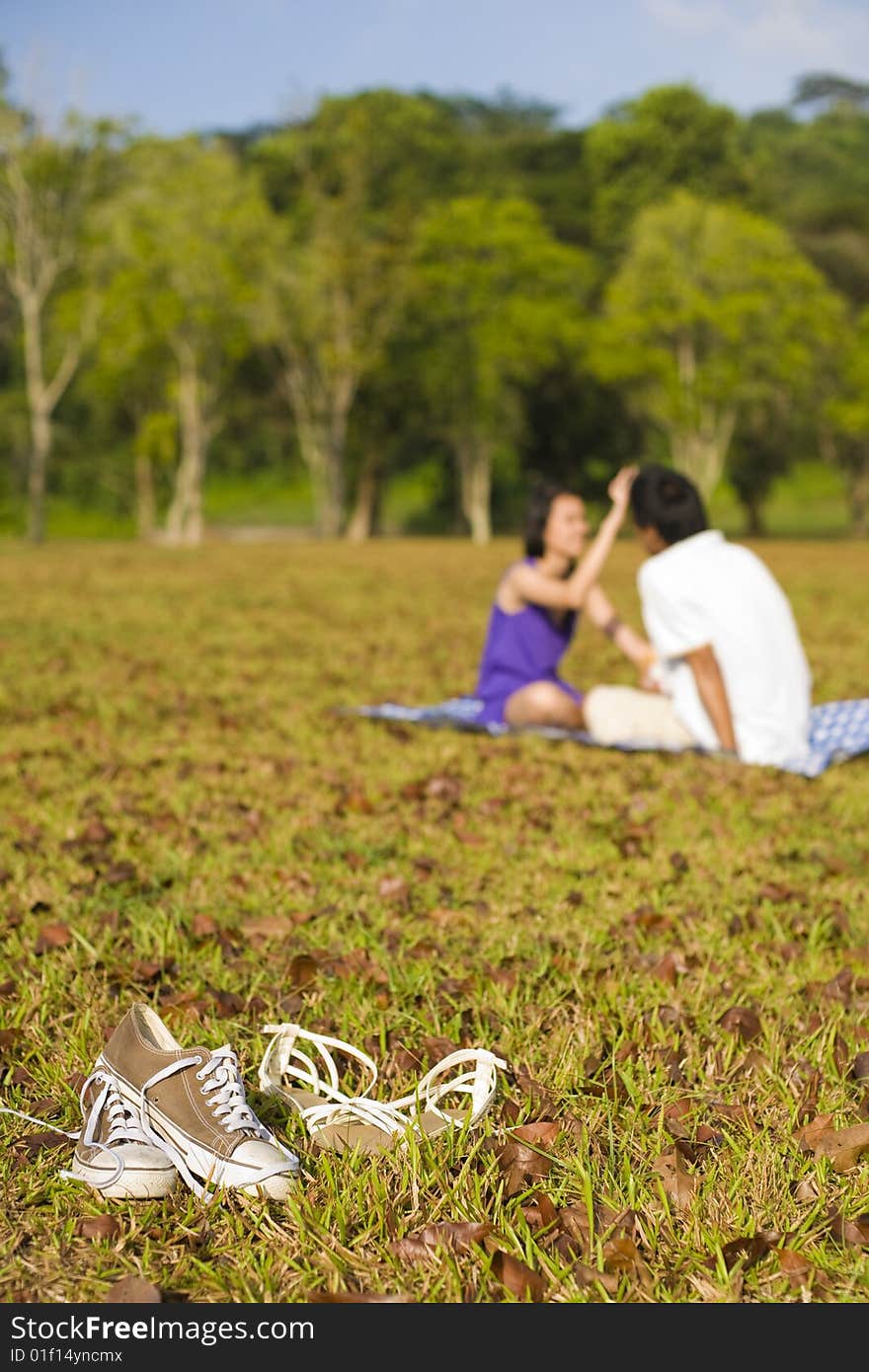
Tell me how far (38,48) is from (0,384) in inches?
973

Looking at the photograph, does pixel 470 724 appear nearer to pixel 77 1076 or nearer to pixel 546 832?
pixel 546 832

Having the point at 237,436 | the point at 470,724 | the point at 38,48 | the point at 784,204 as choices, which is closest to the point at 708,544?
the point at 470,724

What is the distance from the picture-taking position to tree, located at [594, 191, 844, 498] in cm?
4162

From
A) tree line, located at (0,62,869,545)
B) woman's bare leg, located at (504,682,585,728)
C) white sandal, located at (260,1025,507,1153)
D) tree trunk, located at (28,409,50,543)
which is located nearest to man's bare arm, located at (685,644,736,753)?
woman's bare leg, located at (504,682,585,728)

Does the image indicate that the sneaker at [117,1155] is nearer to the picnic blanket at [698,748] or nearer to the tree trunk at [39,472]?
the picnic blanket at [698,748]

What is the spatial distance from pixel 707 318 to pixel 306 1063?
41805mm

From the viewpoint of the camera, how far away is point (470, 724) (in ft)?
24.1

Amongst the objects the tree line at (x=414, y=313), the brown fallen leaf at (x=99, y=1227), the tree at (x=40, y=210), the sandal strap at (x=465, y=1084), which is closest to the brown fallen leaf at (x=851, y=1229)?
the sandal strap at (x=465, y=1084)

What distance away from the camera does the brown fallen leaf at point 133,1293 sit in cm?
218

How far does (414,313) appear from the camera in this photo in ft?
141

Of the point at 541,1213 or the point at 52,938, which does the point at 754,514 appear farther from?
the point at 541,1213

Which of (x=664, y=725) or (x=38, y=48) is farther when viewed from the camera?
(x=38, y=48)

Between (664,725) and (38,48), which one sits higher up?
(38,48)

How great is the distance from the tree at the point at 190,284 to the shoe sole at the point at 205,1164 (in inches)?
1228
